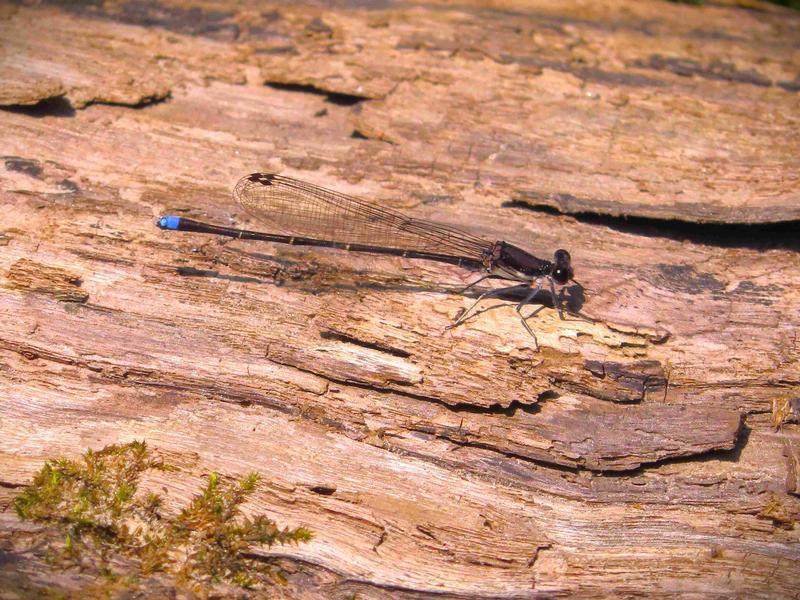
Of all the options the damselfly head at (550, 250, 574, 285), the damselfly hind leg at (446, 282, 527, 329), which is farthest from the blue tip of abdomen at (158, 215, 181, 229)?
the damselfly head at (550, 250, 574, 285)

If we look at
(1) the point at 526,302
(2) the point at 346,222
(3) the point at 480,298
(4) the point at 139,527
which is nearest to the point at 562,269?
(1) the point at 526,302

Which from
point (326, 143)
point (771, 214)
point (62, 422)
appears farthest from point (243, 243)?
point (771, 214)

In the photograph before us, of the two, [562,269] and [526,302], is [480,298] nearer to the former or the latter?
[526,302]

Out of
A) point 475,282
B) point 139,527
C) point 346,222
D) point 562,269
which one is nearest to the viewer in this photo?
point 139,527

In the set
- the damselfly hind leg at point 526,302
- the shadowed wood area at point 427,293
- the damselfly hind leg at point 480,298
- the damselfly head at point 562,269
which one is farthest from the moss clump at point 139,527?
the damselfly head at point 562,269

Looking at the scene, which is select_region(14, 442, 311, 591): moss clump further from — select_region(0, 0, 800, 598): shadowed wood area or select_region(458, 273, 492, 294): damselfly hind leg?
select_region(458, 273, 492, 294): damselfly hind leg

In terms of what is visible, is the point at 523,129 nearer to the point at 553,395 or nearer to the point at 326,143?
the point at 326,143
